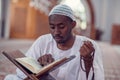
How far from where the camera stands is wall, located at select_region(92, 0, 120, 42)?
18.2 meters

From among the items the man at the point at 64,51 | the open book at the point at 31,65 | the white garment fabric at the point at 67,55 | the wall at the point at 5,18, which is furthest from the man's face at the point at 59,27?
the wall at the point at 5,18

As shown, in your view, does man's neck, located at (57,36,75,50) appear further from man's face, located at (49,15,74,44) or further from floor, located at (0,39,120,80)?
floor, located at (0,39,120,80)

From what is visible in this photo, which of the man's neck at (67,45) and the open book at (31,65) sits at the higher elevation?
the man's neck at (67,45)

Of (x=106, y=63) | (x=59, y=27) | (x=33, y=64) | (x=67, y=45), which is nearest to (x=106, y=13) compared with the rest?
(x=106, y=63)

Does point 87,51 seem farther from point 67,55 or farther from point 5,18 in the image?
point 5,18

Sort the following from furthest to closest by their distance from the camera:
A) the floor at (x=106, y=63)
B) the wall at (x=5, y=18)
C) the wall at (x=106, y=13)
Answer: the wall at (x=106, y=13)
the wall at (x=5, y=18)
the floor at (x=106, y=63)

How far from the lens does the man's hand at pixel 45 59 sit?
6.91 feet

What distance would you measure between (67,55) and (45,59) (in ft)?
0.66

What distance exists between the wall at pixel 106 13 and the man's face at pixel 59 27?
16.1 m

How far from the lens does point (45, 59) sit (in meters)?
2.11

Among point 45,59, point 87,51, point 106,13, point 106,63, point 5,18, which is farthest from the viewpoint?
point 106,13

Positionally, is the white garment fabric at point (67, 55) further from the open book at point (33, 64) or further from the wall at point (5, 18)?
the wall at point (5, 18)

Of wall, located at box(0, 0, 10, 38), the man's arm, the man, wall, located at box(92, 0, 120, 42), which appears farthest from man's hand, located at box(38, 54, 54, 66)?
wall, located at box(92, 0, 120, 42)

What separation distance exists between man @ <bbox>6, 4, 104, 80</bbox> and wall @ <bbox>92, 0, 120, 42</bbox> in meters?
16.0
